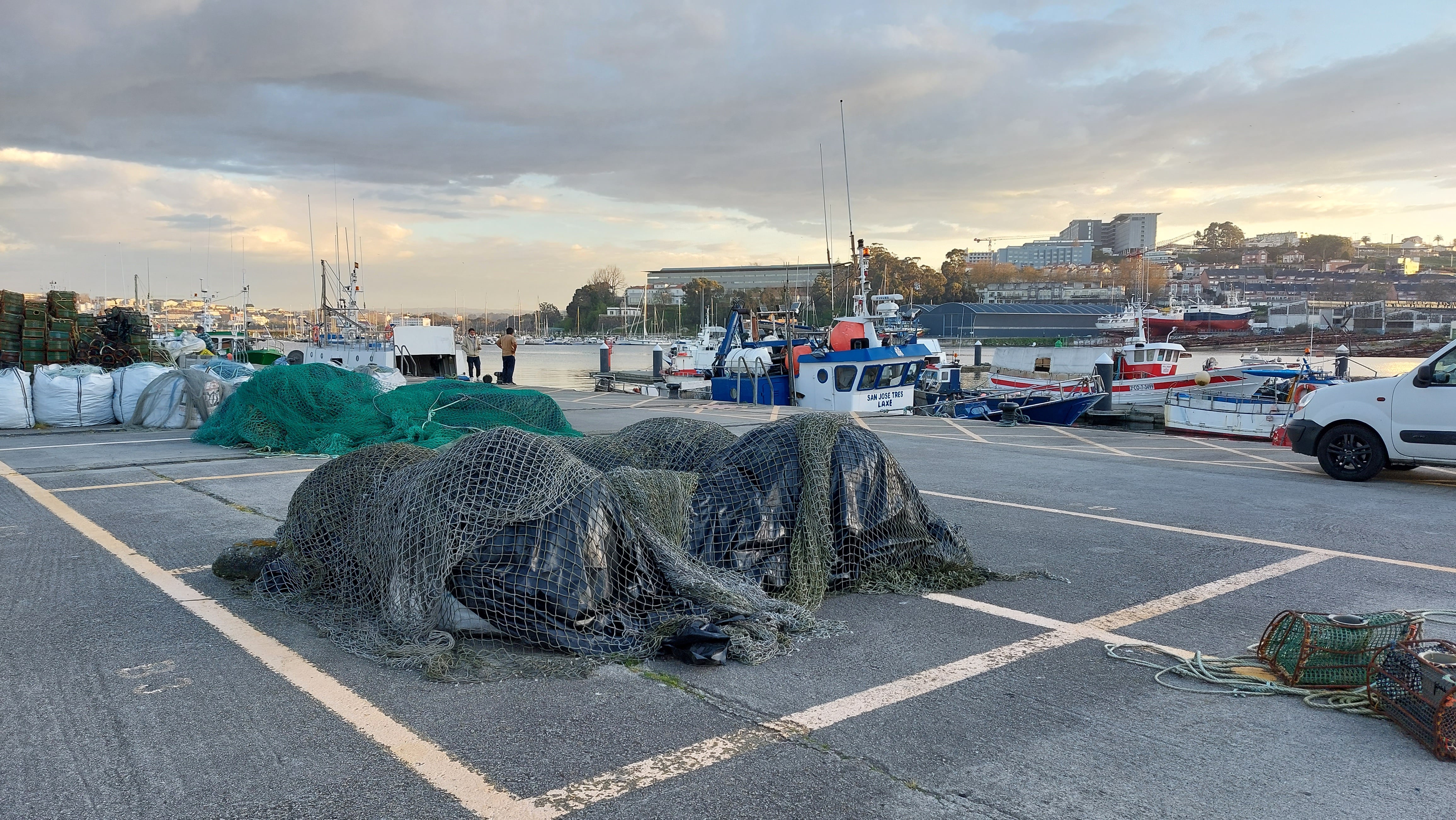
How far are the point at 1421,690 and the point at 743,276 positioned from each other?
485 feet

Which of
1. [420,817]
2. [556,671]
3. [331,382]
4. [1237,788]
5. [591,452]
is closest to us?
[420,817]

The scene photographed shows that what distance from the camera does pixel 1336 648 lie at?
146 inches

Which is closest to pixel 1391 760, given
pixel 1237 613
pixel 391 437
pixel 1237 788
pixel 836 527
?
pixel 1237 788

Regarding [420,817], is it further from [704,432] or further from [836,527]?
[704,432]

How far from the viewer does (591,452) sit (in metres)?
5.63

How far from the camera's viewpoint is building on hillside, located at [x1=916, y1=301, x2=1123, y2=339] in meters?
102

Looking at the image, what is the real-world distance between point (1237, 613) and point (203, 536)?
21.9ft

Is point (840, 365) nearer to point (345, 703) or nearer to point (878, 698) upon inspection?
point (878, 698)

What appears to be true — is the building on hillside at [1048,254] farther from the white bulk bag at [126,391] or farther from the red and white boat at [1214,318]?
the white bulk bag at [126,391]

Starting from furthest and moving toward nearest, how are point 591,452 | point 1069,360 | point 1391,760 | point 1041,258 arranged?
point 1041,258 → point 1069,360 → point 591,452 → point 1391,760

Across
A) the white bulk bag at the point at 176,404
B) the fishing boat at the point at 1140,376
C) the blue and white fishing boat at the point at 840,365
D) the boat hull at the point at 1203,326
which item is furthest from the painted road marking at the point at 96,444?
the boat hull at the point at 1203,326

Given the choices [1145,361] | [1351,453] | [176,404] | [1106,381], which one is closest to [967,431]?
[1351,453]

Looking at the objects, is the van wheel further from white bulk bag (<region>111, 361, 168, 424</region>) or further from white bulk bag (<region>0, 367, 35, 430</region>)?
white bulk bag (<region>0, 367, 35, 430</region>)

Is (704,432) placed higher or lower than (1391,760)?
higher
